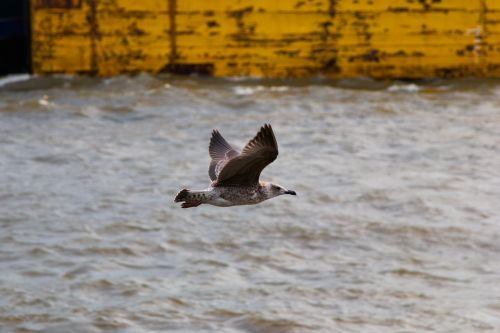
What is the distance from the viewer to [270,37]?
15438 millimetres

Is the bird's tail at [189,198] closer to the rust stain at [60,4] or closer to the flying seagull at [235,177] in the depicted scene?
the flying seagull at [235,177]

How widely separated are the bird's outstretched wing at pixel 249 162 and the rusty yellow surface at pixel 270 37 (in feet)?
28.3

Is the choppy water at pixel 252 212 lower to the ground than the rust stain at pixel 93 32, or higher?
lower

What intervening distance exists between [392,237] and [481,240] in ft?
2.57

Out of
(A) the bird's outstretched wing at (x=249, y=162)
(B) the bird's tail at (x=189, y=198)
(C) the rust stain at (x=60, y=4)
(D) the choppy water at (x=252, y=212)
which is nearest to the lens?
(A) the bird's outstretched wing at (x=249, y=162)

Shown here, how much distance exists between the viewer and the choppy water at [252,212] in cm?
929

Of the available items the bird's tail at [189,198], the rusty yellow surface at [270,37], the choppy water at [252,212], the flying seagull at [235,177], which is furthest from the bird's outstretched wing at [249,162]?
the rusty yellow surface at [270,37]

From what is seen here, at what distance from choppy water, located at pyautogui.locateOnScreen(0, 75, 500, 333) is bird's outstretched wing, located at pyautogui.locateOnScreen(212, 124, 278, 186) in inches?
94.8

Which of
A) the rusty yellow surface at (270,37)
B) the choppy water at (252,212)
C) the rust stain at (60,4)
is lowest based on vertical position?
the choppy water at (252,212)

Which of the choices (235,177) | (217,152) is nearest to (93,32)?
(217,152)

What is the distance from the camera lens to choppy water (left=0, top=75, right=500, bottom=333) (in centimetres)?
929

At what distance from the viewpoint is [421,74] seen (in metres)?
15.7

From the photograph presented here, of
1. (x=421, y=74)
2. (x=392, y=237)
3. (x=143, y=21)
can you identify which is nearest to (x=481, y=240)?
(x=392, y=237)

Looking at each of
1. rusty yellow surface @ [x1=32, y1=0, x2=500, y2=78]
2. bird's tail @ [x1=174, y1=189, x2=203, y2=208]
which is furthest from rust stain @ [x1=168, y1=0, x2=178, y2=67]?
bird's tail @ [x1=174, y1=189, x2=203, y2=208]
